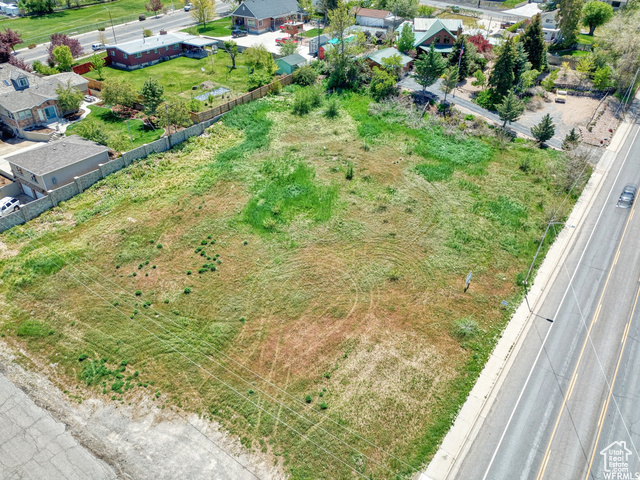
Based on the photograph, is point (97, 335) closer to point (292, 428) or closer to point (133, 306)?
point (133, 306)

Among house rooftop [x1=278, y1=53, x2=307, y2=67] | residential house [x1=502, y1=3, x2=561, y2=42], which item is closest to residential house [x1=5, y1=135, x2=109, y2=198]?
house rooftop [x1=278, y1=53, x2=307, y2=67]

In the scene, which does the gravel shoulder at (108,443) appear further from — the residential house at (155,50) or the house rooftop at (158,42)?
the house rooftop at (158,42)

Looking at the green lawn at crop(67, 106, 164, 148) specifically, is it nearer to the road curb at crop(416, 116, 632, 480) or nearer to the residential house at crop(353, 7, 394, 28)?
the road curb at crop(416, 116, 632, 480)

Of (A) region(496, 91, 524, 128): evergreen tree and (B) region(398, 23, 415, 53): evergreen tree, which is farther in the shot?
(B) region(398, 23, 415, 53): evergreen tree

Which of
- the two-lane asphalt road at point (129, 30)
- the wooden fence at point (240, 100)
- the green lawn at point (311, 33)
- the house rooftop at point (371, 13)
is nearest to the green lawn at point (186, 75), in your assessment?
the wooden fence at point (240, 100)

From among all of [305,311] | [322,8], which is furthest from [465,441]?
[322,8]
